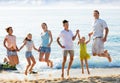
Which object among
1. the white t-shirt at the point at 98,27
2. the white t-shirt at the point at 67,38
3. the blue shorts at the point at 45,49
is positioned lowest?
the blue shorts at the point at 45,49

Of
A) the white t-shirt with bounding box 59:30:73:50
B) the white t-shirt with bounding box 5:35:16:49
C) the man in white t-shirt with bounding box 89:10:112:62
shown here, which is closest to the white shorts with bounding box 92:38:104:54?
the man in white t-shirt with bounding box 89:10:112:62

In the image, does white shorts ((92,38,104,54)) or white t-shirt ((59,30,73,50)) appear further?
Result: white shorts ((92,38,104,54))

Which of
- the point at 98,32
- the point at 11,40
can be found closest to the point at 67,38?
the point at 98,32

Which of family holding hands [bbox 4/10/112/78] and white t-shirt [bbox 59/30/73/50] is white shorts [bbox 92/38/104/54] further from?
white t-shirt [bbox 59/30/73/50]

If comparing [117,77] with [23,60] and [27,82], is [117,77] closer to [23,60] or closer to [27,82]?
[27,82]

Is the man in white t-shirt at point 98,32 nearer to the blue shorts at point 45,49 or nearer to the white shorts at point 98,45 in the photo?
the white shorts at point 98,45

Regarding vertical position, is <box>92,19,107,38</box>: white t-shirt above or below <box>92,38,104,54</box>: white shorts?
above

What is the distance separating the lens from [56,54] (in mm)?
40594

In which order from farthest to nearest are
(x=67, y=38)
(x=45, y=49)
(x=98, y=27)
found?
(x=45, y=49), (x=98, y=27), (x=67, y=38)

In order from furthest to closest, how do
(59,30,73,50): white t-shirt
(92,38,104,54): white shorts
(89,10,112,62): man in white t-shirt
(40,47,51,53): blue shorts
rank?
(40,47,51,53): blue shorts < (92,38,104,54): white shorts < (89,10,112,62): man in white t-shirt < (59,30,73,50): white t-shirt

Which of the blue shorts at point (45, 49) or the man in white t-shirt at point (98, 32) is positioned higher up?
the man in white t-shirt at point (98, 32)

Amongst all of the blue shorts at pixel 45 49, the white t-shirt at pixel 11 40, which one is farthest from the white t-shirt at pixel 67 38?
the white t-shirt at pixel 11 40

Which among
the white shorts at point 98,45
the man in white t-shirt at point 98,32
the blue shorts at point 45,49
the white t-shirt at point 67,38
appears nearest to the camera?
the white t-shirt at point 67,38

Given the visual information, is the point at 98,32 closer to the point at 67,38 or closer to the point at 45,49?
the point at 67,38
